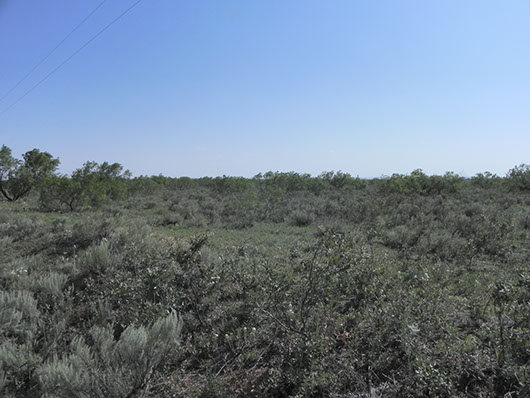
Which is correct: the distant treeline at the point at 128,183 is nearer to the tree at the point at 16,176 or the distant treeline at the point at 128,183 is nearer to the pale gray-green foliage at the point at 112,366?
the tree at the point at 16,176

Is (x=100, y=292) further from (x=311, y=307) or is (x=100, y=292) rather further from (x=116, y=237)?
(x=311, y=307)

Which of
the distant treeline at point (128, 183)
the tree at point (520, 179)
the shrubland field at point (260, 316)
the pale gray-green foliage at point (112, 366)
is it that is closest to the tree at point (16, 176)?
the distant treeline at point (128, 183)

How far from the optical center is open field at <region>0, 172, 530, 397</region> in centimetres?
327

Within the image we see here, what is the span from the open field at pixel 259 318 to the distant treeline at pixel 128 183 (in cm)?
688

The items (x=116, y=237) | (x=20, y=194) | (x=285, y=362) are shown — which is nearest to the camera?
(x=285, y=362)

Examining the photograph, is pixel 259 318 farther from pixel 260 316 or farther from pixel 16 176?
pixel 16 176

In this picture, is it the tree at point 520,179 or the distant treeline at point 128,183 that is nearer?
the distant treeline at point 128,183

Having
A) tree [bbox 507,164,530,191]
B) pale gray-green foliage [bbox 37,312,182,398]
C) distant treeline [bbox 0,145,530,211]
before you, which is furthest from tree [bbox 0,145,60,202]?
tree [bbox 507,164,530,191]

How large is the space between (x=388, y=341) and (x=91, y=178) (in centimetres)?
1674

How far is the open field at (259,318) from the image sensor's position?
129 inches

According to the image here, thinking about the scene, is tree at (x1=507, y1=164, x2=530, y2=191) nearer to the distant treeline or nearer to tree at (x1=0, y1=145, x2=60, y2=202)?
the distant treeline

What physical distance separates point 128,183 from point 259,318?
23.5 m

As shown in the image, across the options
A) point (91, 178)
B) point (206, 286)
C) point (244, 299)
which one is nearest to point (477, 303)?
point (244, 299)

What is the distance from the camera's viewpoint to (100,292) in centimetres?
548
